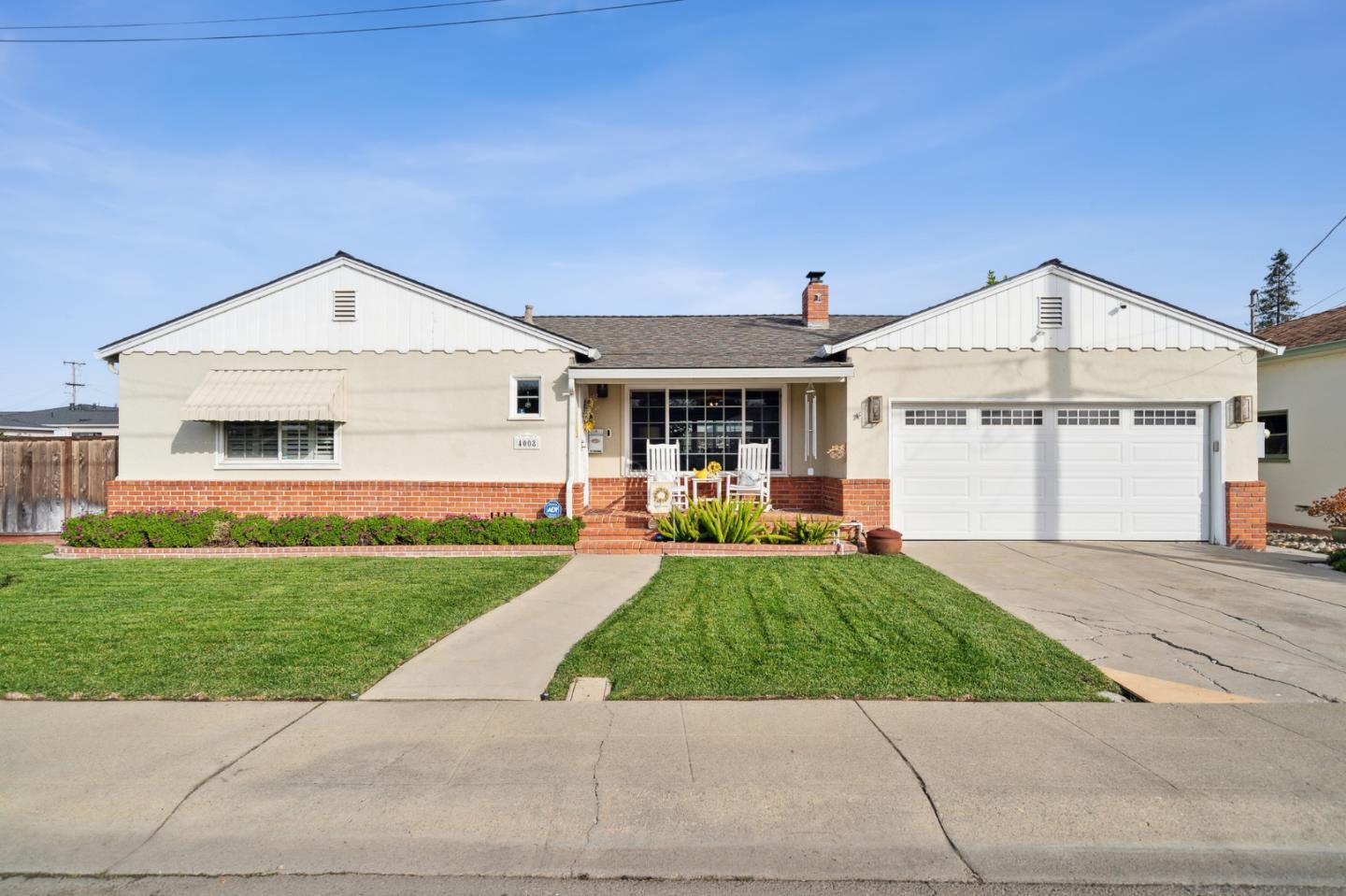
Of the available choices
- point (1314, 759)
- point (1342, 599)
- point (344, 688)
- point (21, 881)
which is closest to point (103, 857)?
point (21, 881)

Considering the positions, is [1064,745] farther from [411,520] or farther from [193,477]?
[193,477]

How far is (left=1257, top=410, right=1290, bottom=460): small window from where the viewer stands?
627 inches

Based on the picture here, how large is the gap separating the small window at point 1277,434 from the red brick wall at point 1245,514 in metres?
3.98

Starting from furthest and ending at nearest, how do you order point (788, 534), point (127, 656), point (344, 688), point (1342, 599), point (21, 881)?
point (788, 534) < point (1342, 599) < point (127, 656) < point (344, 688) < point (21, 881)

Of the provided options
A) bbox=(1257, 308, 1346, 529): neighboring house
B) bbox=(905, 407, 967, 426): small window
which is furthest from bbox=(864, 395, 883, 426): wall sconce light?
bbox=(1257, 308, 1346, 529): neighboring house

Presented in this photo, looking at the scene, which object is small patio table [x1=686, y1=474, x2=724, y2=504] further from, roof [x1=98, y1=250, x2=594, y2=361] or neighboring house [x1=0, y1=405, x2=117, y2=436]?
neighboring house [x1=0, y1=405, x2=117, y2=436]

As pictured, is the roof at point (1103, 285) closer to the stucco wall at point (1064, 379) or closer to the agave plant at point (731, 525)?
the stucco wall at point (1064, 379)

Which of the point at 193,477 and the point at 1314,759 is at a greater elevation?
the point at 193,477

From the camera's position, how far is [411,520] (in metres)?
12.4

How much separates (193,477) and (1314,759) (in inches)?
600

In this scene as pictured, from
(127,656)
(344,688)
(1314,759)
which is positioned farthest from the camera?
(127,656)

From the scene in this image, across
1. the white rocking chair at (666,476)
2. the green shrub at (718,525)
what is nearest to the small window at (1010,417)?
the green shrub at (718,525)

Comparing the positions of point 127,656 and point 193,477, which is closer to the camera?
point 127,656

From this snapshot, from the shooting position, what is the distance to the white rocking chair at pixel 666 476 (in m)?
13.5
